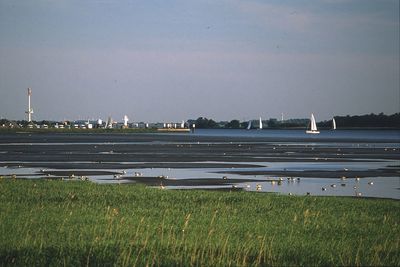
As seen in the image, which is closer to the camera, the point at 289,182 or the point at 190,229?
the point at 190,229

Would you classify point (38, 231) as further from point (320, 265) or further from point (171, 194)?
point (171, 194)

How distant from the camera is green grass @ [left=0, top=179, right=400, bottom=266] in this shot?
15.9 metres

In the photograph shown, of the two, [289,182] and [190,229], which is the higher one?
[190,229]

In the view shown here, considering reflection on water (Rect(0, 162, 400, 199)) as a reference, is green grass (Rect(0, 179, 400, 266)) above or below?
above

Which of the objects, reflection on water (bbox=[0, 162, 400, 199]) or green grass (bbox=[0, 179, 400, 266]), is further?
reflection on water (bbox=[0, 162, 400, 199])

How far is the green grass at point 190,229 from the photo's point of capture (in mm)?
15906

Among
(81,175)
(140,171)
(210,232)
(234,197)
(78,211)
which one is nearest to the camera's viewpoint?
(210,232)

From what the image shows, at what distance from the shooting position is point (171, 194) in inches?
1166

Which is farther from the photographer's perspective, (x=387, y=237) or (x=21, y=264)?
(x=387, y=237)

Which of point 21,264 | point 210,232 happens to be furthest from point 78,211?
point 21,264

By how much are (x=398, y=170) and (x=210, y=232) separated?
36810 millimetres

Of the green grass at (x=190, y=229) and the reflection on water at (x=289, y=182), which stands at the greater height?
the green grass at (x=190, y=229)

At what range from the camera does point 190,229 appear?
65.3ft

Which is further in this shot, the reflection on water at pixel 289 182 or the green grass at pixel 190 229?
the reflection on water at pixel 289 182
